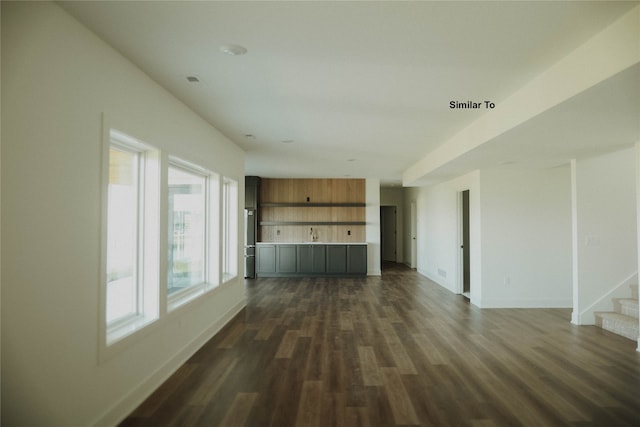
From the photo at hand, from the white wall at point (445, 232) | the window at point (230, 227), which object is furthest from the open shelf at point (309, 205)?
the window at point (230, 227)

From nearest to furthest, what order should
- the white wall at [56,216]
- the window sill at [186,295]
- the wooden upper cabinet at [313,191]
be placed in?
the white wall at [56,216] < the window sill at [186,295] < the wooden upper cabinet at [313,191]

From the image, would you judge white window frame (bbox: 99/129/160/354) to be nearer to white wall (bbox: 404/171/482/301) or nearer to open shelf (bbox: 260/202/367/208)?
white wall (bbox: 404/171/482/301)

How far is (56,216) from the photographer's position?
6.37 ft

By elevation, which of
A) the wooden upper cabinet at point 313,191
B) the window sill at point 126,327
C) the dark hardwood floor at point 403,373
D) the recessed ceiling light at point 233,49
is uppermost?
the recessed ceiling light at point 233,49

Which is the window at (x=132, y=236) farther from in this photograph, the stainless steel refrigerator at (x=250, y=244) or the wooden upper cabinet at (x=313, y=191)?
the wooden upper cabinet at (x=313, y=191)

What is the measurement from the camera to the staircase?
4355mm

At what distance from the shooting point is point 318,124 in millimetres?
4336

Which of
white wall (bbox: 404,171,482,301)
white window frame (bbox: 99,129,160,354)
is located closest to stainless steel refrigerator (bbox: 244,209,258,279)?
white wall (bbox: 404,171,482,301)

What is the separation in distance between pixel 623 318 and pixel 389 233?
8.55m

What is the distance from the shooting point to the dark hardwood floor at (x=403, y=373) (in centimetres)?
258

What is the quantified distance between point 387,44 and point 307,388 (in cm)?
277

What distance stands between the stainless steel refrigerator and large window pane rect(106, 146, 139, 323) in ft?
19.8

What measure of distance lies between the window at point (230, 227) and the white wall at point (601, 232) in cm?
504

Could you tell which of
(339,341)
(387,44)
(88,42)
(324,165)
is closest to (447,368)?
(339,341)
